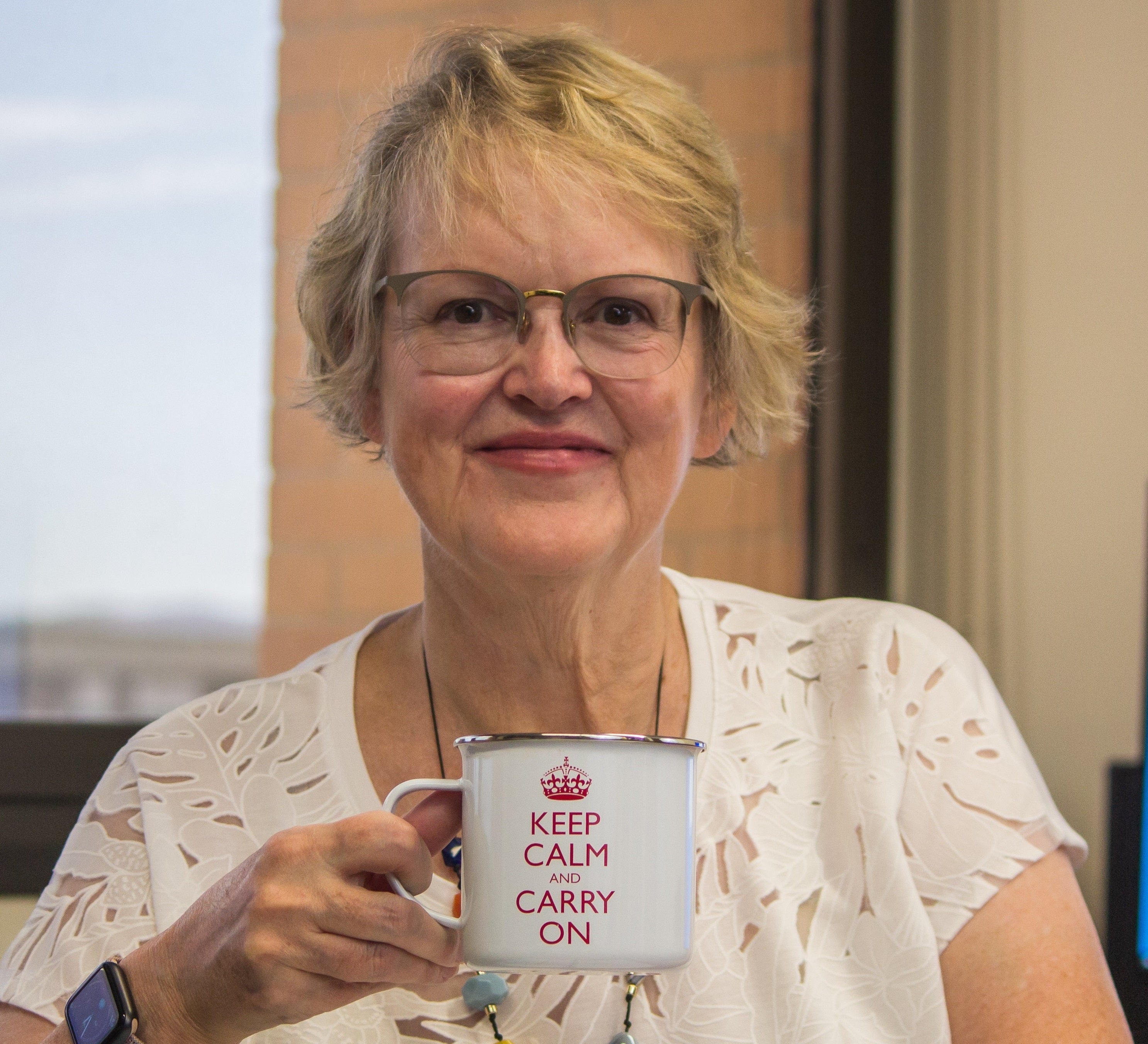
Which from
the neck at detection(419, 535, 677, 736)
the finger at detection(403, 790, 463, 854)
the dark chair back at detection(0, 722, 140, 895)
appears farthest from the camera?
the dark chair back at detection(0, 722, 140, 895)

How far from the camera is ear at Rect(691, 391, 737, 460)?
3.93ft

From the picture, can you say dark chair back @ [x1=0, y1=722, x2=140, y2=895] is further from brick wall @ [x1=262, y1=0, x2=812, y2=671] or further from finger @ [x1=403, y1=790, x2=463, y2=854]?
finger @ [x1=403, y1=790, x2=463, y2=854]

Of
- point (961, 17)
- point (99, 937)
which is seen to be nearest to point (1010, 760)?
point (99, 937)

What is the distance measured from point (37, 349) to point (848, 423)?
1.28 metres

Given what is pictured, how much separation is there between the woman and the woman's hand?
126 millimetres

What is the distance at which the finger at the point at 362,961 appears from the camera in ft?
2.42

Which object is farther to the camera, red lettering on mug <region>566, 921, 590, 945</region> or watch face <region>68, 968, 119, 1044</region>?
watch face <region>68, 968, 119, 1044</region>

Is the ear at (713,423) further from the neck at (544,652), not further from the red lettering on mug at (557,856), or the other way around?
the red lettering on mug at (557,856)

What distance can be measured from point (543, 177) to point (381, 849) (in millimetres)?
592

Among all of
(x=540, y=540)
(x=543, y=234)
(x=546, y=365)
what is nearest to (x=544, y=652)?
(x=540, y=540)

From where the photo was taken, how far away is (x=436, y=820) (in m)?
0.76

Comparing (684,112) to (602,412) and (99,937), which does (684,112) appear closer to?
(602,412)

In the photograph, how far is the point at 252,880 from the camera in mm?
757

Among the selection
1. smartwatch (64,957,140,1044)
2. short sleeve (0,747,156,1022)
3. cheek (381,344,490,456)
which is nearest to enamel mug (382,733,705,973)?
smartwatch (64,957,140,1044)
